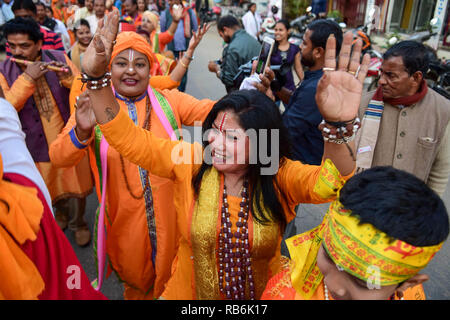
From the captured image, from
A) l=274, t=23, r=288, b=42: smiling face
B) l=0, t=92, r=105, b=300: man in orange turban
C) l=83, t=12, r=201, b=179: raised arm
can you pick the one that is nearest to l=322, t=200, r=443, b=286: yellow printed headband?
l=83, t=12, r=201, b=179: raised arm

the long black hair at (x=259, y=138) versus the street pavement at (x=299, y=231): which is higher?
the long black hair at (x=259, y=138)

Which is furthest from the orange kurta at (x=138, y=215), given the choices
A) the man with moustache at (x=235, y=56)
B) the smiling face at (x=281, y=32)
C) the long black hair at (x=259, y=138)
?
the smiling face at (x=281, y=32)

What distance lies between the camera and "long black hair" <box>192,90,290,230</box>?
1.45m

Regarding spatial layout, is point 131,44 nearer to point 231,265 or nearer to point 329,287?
point 231,265

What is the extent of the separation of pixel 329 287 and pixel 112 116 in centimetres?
103

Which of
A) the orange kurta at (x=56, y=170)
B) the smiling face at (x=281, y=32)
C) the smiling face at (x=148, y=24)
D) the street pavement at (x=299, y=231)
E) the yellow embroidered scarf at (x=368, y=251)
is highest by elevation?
the smiling face at (x=148, y=24)

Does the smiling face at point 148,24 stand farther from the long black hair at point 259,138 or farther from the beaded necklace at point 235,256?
the beaded necklace at point 235,256

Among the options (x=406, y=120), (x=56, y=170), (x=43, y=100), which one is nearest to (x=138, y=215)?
(x=56, y=170)

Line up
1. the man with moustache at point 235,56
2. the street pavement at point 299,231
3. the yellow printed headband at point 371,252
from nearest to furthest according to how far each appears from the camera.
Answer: the yellow printed headband at point 371,252 → the street pavement at point 299,231 → the man with moustache at point 235,56

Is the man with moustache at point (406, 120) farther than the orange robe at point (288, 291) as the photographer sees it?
Yes

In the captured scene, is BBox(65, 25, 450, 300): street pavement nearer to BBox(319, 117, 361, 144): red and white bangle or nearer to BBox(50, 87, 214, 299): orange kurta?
BBox(50, 87, 214, 299): orange kurta

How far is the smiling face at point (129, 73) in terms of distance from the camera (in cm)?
199

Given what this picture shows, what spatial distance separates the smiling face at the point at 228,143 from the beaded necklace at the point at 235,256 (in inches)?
5.2

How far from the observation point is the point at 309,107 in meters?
2.52
